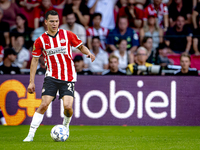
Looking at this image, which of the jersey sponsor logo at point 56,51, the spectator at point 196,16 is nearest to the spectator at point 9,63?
the jersey sponsor logo at point 56,51

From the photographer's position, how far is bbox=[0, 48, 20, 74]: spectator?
9844 mm

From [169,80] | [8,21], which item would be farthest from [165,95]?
[8,21]

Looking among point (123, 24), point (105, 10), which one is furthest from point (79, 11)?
point (123, 24)

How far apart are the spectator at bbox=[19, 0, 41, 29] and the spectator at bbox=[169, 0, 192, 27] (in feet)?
14.5

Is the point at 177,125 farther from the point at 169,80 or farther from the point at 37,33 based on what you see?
the point at 37,33

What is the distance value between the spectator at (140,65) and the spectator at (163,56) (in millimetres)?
492

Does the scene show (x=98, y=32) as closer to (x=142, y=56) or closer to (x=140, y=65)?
(x=142, y=56)

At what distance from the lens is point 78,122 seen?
919cm

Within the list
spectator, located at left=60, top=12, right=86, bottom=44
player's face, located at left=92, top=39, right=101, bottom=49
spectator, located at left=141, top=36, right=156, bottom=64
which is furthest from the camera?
spectator, located at left=60, top=12, right=86, bottom=44

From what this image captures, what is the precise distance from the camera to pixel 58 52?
616cm

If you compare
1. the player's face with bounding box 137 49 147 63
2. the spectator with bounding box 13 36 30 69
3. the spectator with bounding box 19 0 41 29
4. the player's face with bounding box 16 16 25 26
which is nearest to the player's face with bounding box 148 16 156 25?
the player's face with bounding box 137 49 147 63

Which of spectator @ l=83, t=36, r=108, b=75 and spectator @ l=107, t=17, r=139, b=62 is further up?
spectator @ l=107, t=17, r=139, b=62

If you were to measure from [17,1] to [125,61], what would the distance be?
4.52 metres

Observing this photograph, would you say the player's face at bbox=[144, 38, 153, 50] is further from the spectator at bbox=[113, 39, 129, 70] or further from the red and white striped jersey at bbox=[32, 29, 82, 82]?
the red and white striped jersey at bbox=[32, 29, 82, 82]
